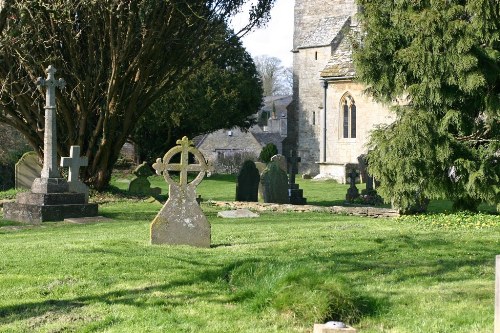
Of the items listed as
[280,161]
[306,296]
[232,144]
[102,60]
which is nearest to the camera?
[306,296]

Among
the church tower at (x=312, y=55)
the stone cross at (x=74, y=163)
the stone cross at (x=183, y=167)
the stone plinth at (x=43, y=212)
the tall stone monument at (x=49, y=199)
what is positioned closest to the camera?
the stone cross at (x=183, y=167)

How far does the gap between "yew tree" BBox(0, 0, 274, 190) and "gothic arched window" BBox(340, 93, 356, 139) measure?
A: 55.1 feet

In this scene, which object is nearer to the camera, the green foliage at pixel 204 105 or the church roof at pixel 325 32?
the green foliage at pixel 204 105

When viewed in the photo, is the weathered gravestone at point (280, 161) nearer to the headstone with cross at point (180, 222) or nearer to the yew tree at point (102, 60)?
the yew tree at point (102, 60)

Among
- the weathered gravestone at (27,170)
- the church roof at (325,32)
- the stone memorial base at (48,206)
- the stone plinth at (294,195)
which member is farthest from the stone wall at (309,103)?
the stone memorial base at (48,206)

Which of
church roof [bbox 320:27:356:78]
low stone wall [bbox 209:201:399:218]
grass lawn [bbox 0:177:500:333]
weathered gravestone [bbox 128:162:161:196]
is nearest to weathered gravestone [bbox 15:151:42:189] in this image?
weathered gravestone [bbox 128:162:161:196]

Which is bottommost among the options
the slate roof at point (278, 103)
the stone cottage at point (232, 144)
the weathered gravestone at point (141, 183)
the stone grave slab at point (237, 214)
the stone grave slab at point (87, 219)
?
the stone grave slab at point (87, 219)

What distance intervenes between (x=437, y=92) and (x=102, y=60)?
931cm

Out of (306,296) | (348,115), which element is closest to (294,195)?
(306,296)

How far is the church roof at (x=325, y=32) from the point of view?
160 ft

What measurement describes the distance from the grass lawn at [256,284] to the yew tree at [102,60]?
1012 cm

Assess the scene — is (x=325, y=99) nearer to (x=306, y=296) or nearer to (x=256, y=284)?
(x=256, y=284)

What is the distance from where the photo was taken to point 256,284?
716cm

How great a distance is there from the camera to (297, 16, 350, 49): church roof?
160 ft
